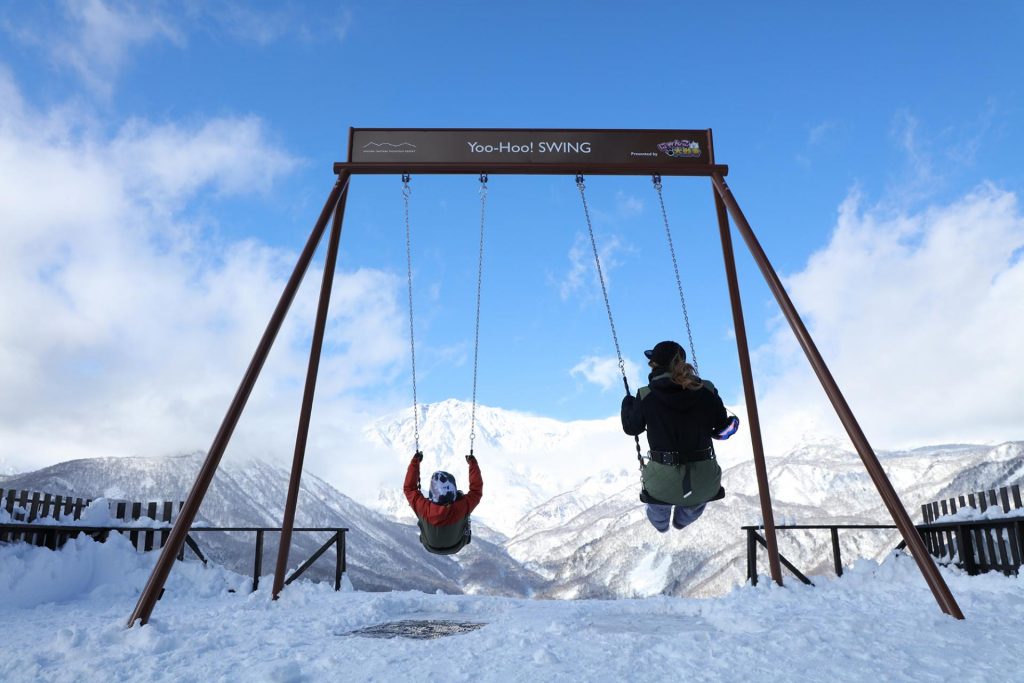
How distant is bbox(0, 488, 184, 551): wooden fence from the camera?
10602 mm

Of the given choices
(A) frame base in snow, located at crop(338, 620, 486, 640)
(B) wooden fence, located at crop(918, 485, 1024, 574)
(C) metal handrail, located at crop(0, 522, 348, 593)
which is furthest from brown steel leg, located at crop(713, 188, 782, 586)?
(C) metal handrail, located at crop(0, 522, 348, 593)


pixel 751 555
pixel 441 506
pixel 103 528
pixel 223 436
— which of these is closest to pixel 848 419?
pixel 751 555

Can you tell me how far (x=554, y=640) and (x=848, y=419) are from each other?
3836 mm

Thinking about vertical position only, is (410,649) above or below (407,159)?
below

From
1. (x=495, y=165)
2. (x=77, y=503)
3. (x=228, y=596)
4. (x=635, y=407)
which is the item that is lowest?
(x=228, y=596)

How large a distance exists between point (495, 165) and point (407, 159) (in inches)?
41.9

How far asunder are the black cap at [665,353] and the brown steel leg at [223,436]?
3.88 metres

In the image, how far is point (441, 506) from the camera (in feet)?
25.4

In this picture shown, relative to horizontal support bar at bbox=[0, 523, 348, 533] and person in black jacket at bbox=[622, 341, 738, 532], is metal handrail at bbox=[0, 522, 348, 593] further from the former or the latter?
person in black jacket at bbox=[622, 341, 738, 532]

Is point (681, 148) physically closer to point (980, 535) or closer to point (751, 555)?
point (751, 555)

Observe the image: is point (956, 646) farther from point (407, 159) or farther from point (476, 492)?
point (407, 159)

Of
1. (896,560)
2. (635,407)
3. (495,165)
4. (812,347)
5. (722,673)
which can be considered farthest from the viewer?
(896,560)

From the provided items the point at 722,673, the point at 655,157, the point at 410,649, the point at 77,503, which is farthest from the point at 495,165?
the point at 77,503

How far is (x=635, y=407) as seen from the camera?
585 cm
